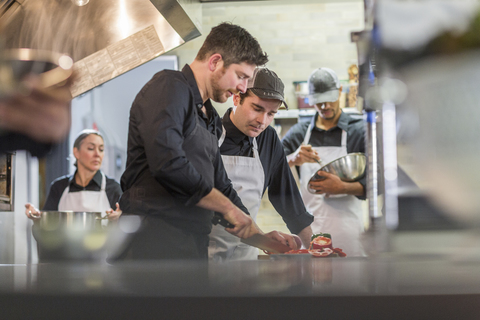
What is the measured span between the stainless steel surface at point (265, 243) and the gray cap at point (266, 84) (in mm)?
253

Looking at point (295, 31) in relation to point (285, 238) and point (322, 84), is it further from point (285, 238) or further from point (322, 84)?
point (285, 238)

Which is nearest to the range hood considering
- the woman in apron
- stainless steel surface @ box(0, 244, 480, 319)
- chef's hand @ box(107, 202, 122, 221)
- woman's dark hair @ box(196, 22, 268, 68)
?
woman's dark hair @ box(196, 22, 268, 68)

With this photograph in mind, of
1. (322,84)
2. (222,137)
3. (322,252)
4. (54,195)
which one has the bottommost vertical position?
(322,252)


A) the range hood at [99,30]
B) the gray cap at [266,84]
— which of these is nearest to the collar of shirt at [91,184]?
the range hood at [99,30]

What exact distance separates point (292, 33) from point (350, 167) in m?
0.28

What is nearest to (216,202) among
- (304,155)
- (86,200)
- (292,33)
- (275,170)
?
(275,170)

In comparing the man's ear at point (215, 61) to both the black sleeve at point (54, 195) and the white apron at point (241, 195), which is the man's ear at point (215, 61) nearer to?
the white apron at point (241, 195)

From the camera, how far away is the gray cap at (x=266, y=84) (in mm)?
737

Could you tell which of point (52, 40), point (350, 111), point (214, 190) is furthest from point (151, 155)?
point (350, 111)

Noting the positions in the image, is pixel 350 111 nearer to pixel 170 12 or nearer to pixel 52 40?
pixel 170 12

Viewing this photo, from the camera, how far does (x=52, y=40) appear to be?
0.78 metres

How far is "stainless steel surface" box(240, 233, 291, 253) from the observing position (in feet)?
2.37

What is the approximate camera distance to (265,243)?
722 millimetres

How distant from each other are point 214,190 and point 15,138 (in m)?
0.31
